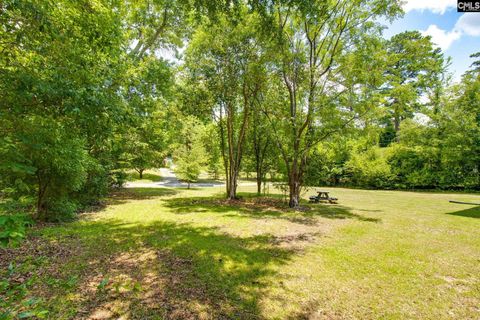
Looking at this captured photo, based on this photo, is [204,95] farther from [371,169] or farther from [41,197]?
[371,169]

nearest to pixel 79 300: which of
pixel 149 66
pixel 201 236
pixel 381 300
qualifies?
pixel 201 236

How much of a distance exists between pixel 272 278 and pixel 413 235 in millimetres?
5417

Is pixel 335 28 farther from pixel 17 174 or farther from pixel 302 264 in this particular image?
pixel 17 174

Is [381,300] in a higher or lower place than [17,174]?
lower

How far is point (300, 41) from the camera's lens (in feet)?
36.0

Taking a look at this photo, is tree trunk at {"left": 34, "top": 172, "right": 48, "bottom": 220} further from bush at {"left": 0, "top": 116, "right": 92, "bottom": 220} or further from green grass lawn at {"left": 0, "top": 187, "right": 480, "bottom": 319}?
green grass lawn at {"left": 0, "top": 187, "right": 480, "bottom": 319}

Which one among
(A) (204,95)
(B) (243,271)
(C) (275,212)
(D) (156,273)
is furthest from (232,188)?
(D) (156,273)

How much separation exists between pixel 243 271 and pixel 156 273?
1.62m

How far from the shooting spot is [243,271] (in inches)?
171

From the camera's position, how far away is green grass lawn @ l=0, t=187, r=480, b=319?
10.5 feet

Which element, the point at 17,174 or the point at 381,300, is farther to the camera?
the point at 17,174

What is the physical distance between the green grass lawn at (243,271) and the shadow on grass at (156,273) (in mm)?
21

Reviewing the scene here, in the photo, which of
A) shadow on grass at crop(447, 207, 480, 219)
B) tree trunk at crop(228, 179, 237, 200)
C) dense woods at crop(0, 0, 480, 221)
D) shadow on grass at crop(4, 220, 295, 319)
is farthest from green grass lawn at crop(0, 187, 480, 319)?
tree trunk at crop(228, 179, 237, 200)

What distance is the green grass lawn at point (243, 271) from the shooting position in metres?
3.19
